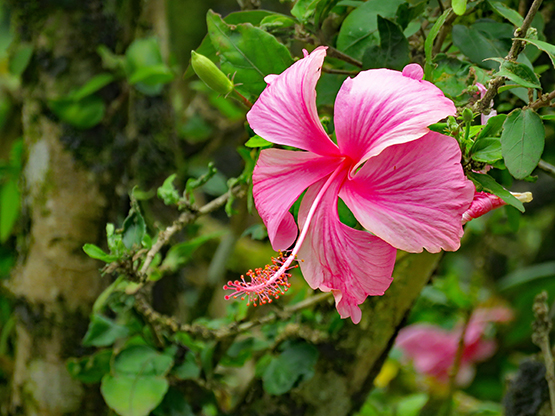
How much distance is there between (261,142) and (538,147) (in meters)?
0.22

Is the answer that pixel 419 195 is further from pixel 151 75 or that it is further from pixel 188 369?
pixel 151 75

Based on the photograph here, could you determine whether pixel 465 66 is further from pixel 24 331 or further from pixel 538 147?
pixel 24 331

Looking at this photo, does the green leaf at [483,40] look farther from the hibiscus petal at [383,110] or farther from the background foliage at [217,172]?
the hibiscus petal at [383,110]

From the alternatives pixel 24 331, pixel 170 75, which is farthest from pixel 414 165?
pixel 24 331

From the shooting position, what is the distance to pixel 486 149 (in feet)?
1.15

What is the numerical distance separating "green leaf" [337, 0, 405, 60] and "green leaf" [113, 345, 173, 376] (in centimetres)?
43

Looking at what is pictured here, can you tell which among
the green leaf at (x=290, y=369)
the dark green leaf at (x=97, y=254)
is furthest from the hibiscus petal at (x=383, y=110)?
the green leaf at (x=290, y=369)

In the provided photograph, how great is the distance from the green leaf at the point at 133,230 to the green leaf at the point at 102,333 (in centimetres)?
20

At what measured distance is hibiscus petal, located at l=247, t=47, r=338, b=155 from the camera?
1.18 ft

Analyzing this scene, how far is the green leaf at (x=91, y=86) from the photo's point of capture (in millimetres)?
774

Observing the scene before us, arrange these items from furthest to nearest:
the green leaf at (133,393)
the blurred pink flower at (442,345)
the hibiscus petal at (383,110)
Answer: the blurred pink flower at (442,345) < the green leaf at (133,393) < the hibiscus petal at (383,110)

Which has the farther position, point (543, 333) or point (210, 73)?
point (543, 333)

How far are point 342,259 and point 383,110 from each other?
11cm

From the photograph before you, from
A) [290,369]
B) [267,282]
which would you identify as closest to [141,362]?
[290,369]
